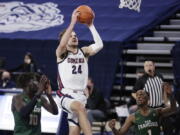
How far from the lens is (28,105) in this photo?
7.49 metres

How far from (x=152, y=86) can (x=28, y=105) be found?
4.48 m

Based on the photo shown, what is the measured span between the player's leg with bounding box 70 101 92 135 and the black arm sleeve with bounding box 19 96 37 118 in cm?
80

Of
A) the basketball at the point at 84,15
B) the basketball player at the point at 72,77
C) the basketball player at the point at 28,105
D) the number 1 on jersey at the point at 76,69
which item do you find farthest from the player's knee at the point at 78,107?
the basketball at the point at 84,15

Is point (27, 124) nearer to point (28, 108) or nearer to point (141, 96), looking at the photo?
point (28, 108)

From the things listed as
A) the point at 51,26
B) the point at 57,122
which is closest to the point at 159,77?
the point at 57,122

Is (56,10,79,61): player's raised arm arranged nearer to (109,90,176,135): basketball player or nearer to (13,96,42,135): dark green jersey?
(13,96,42,135): dark green jersey

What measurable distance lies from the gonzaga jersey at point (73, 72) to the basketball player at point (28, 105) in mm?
683

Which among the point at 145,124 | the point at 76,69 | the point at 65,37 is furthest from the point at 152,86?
the point at 65,37

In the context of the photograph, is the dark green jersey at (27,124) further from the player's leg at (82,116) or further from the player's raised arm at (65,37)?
the player's raised arm at (65,37)

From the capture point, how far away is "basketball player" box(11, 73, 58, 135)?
7508 millimetres

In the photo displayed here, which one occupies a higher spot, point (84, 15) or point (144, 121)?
point (84, 15)

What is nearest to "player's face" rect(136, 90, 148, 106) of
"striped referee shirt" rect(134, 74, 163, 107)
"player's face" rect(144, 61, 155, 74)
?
"player's face" rect(144, 61, 155, 74)

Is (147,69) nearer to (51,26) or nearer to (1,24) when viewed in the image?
(51,26)

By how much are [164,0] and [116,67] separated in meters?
2.50
